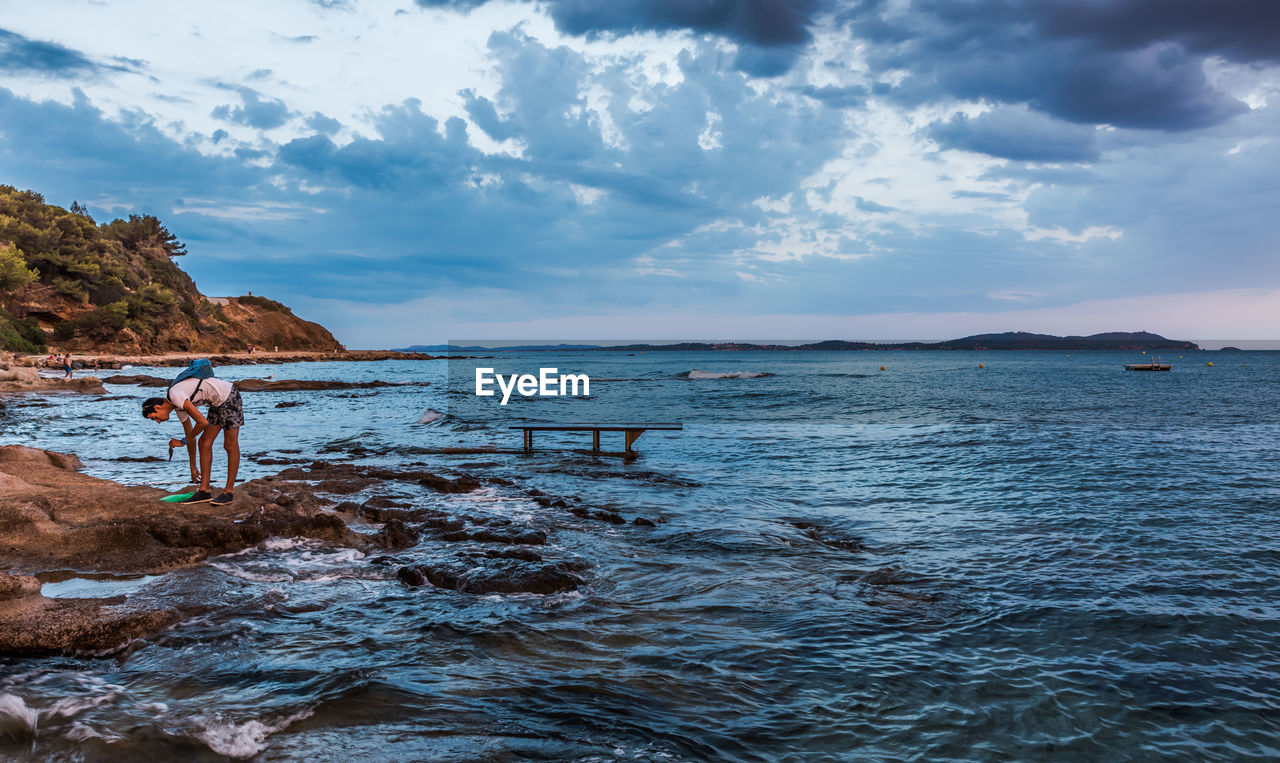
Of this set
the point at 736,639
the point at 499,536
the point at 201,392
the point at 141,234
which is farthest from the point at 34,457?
the point at 141,234

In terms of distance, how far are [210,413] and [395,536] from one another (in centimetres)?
334

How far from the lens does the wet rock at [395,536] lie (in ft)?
34.8

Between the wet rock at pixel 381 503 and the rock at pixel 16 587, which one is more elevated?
the rock at pixel 16 587

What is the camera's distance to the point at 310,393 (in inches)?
1902

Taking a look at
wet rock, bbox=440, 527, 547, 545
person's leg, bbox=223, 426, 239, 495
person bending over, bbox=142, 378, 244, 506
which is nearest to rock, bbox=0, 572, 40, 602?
person bending over, bbox=142, 378, 244, 506

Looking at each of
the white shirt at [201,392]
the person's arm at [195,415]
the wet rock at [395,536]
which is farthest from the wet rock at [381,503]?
the white shirt at [201,392]

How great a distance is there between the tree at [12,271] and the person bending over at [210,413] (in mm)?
72256

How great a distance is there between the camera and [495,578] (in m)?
8.73

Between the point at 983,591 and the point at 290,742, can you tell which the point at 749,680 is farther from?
the point at 983,591

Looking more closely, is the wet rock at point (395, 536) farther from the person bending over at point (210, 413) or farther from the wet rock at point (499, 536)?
the person bending over at point (210, 413)

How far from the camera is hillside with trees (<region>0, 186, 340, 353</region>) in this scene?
6831 cm

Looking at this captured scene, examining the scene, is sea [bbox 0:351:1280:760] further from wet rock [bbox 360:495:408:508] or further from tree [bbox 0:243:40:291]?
tree [bbox 0:243:40:291]

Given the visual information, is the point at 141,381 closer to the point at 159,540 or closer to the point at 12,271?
the point at 12,271

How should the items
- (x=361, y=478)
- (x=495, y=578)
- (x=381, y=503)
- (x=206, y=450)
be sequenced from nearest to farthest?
(x=495, y=578)
(x=206, y=450)
(x=381, y=503)
(x=361, y=478)
